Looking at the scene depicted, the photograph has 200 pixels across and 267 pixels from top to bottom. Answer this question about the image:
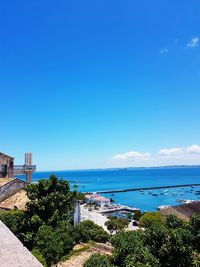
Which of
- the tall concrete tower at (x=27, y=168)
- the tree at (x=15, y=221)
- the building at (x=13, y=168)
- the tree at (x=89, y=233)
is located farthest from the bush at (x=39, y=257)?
the tall concrete tower at (x=27, y=168)

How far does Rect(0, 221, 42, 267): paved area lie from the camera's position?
411cm

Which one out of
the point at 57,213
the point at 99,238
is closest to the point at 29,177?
the point at 99,238

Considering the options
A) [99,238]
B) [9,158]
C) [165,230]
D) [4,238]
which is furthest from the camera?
[9,158]

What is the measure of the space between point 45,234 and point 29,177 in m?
20.2

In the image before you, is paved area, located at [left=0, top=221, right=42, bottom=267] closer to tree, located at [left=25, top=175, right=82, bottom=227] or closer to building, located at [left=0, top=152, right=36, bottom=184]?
tree, located at [left=25, top=175, right=82, bottom=227]

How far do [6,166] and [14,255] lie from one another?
108 feet

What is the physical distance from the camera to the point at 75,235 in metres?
24.4

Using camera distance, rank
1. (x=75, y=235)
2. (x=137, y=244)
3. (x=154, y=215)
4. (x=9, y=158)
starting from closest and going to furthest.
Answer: (x=137, y=244), (x=75, y=235), (x=9, y=158), (x=154, y=215)

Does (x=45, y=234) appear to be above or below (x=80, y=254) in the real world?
above

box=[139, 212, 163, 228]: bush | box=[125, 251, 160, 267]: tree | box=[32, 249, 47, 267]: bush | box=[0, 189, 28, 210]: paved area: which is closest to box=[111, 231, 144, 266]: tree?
box=[125, 251, 160, 267]: tree

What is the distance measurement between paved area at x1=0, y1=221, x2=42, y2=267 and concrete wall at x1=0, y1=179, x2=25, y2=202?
2617cm

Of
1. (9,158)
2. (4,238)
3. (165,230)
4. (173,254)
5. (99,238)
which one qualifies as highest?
(9,158)

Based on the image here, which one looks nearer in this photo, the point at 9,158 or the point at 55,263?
the point at 55,263

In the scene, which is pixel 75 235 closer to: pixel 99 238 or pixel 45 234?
pixel 99 238
